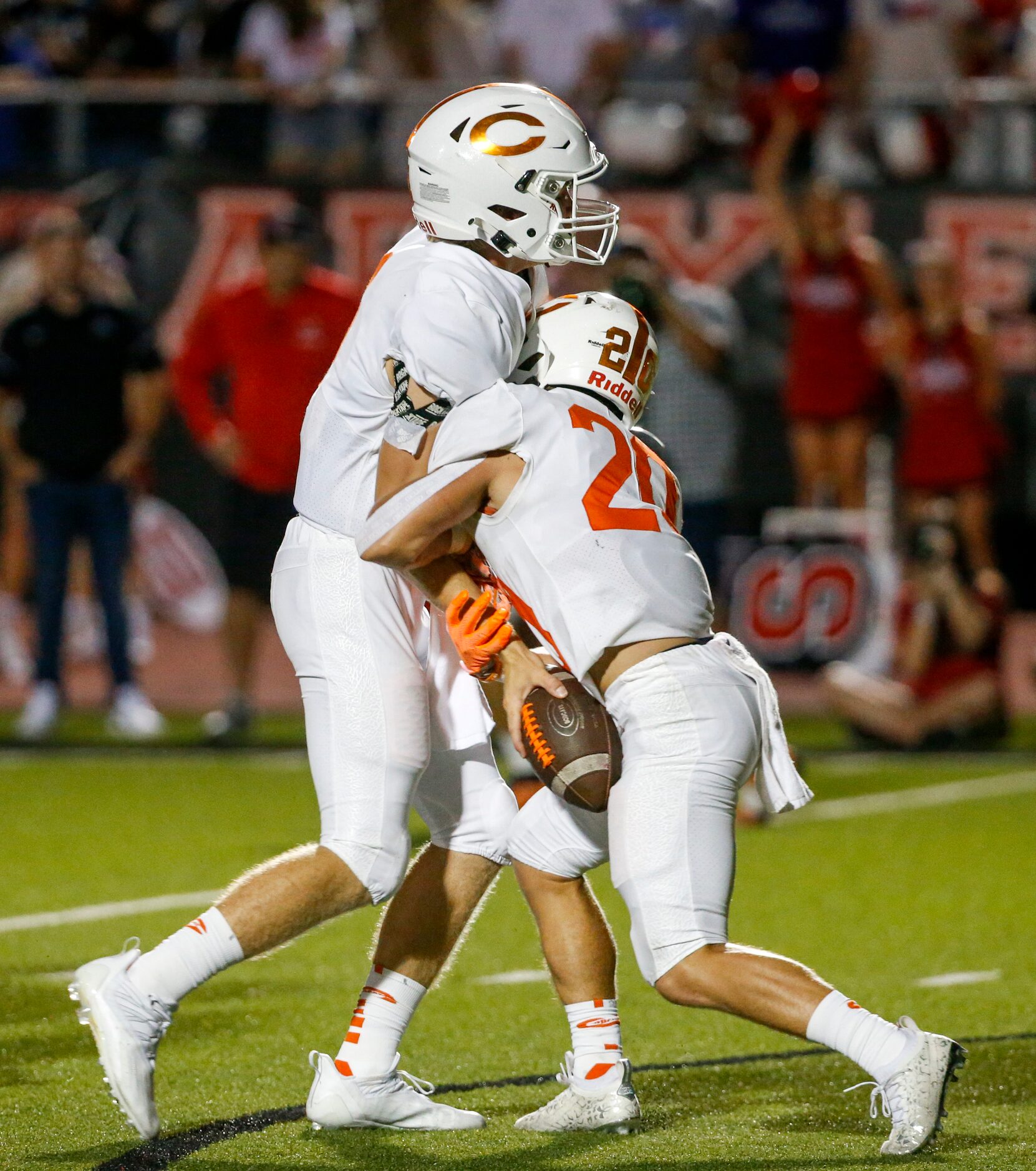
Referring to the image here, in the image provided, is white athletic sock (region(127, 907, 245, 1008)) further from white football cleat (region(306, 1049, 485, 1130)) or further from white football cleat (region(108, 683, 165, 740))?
white football cleat (region(108, 683, 165, 740))

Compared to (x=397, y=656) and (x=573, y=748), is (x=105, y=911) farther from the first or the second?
(x=573, y=748)

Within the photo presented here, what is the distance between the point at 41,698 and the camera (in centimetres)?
1027

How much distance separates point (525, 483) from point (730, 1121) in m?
1.40

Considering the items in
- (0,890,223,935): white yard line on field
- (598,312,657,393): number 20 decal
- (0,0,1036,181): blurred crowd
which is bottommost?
(0,890,223,935): white yard line on field

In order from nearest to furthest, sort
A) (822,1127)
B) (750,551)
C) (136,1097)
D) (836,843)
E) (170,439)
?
(136,1097)
(822,1127)
(836,843)
(750,551)
(170,439)

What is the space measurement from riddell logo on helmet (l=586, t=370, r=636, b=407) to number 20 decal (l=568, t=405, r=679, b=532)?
86mm

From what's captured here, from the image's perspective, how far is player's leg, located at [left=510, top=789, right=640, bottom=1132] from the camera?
431cm

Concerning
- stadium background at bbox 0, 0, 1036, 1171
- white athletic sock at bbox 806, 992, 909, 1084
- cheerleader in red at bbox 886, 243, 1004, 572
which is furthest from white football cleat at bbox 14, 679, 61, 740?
white athletic sock at bbox 806, 992, 909, 1084

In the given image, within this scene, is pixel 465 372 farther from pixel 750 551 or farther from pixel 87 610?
pixel 87 610

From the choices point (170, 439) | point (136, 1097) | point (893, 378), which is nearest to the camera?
point (136, 1097)

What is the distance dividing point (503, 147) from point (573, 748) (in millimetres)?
1244

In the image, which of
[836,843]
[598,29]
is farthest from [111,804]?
[598,29]

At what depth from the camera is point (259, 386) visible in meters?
9.93

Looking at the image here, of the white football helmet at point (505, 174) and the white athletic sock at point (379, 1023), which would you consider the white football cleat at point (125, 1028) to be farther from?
the white football helmet at point (505, 174)
